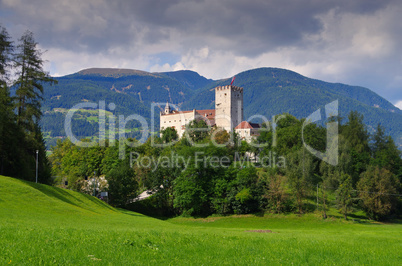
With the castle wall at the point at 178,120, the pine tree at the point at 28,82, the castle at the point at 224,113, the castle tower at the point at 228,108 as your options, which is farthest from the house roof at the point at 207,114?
the pine tree at the point at 28,82

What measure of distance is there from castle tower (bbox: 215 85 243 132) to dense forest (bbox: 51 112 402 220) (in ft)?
154

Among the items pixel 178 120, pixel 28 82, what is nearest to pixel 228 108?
pixel 178 120

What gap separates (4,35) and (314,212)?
50352 mm

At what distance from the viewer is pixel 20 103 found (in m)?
44.1

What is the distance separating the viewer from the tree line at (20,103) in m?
41.0

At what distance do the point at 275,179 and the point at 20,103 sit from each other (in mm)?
40107

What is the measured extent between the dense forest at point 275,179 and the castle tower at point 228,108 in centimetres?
4693

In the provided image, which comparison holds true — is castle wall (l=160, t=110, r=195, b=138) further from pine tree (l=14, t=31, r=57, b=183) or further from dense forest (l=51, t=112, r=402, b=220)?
pine tree (l=14, t=31, r=57, b=183)

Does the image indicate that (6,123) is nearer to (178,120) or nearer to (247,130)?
(247,130)

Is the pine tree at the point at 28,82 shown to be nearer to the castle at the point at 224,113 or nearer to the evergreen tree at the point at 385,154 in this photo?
the evergreen tree at the point at 385,154

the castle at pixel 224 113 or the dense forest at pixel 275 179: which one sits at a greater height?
the castle at pixel 224 113

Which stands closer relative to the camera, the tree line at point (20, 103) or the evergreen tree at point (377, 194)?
the tree line at point (20, 103)

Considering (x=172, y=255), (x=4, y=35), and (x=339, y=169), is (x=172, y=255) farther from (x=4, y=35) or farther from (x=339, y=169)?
(x=339, y=169)

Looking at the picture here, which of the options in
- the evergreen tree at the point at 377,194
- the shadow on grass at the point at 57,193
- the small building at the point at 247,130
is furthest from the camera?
the small building at the point at 247,130
